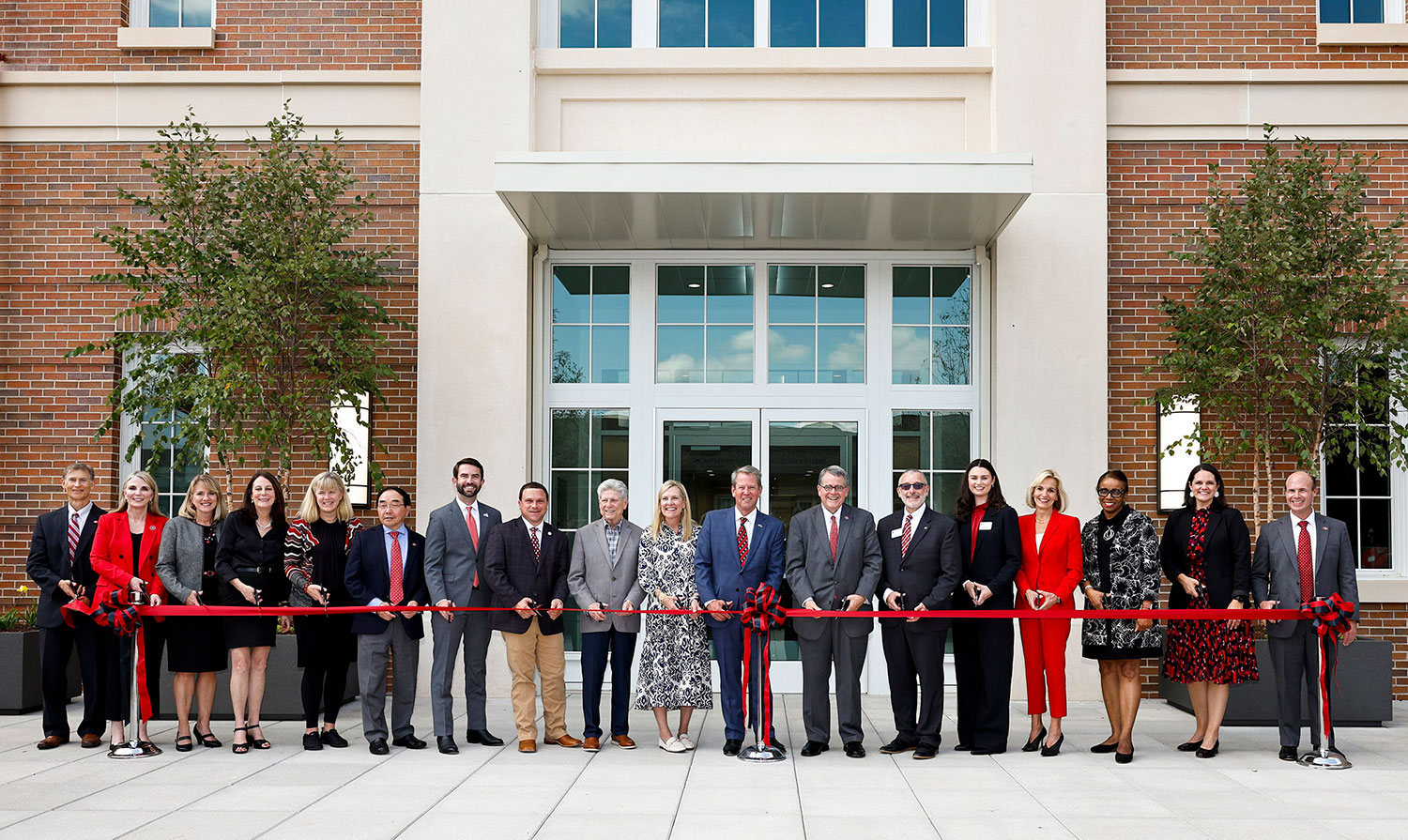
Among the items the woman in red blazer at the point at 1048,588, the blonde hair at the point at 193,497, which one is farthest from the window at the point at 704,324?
the blonde hair at the point at 193,497

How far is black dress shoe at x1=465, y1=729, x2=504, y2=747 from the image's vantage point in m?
8.08

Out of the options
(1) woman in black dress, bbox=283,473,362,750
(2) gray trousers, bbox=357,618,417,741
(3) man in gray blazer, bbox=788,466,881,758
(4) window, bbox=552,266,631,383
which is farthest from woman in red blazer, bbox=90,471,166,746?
(3) man in gray blazer, bbox=788,466,881,758

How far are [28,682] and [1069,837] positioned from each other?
759cm

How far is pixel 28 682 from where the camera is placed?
9281mm

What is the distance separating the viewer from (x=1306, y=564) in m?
7.73

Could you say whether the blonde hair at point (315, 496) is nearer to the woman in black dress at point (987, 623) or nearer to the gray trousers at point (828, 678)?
the gray trousers at point (828, 678)

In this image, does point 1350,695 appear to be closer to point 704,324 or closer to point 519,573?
point 704,324

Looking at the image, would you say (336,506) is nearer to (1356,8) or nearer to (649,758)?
(649,758)

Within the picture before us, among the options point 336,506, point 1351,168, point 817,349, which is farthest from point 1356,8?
point 336,506

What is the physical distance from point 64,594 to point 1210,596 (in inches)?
285

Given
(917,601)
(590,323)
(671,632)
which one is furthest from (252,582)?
(917,601)

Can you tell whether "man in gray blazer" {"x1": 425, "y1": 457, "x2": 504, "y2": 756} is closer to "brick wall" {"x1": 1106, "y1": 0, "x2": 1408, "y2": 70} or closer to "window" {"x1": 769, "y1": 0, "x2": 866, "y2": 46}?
"window" {"x1": 769, "y1": 0, "x2": 866, "y2": 46}

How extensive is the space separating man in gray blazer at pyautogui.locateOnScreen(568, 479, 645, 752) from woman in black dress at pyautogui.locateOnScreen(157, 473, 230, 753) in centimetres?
227

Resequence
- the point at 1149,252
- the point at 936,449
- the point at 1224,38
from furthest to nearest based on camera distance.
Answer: the point at 936,449, the point at 1224,38, the point at 1149,252
